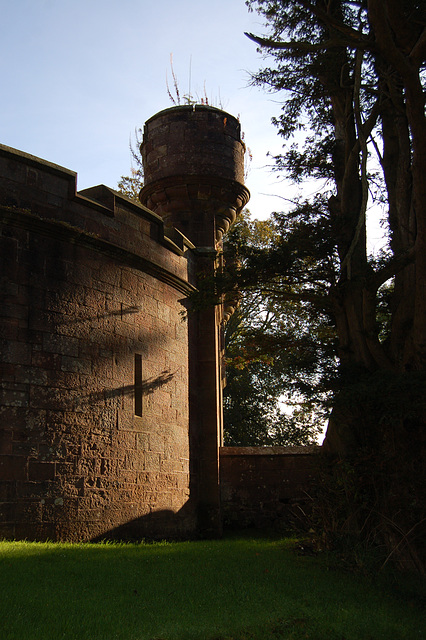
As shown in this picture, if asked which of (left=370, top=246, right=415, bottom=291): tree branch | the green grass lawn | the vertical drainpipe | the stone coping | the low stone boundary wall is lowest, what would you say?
the green grass lawn

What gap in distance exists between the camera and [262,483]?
39.3 feet

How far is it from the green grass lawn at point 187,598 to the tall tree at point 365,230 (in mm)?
1530

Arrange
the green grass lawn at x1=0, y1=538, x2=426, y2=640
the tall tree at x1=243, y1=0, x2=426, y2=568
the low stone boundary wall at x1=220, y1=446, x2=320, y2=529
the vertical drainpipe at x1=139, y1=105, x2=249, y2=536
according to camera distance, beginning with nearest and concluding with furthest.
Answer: the green grass lawn at x1=0, y1=538, x2=426, y2=640 < the tall tree at x1=243, y1=0, x2=426, y2=568 < the low stone boundary wall at x1=220, y1=446, x2=320, y2=529 < the vertical drainpipe at x1=139, y1=105, x2=249, y2=536

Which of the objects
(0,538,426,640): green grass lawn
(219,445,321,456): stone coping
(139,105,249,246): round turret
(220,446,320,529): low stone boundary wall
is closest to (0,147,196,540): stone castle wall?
(0,538,426,640): green grass lawn

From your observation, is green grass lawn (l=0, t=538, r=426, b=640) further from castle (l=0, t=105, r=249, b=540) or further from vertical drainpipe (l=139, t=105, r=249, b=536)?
vertical drainpipe (l=139, t=105, r=249, b=536)

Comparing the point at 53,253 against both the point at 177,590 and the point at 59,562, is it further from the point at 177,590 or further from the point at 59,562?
the point at 177,590

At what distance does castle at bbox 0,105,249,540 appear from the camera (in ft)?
24.7

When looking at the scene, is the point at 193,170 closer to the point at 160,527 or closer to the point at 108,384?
the point at 108,384

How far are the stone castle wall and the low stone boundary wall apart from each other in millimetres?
1694

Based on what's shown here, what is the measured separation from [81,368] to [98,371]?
33cm

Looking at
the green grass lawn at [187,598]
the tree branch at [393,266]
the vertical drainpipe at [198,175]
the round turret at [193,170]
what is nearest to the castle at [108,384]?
the vertical drainpipe at [198,175]

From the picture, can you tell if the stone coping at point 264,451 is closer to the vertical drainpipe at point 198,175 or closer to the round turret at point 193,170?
the vertical drainpipe at point 198,175

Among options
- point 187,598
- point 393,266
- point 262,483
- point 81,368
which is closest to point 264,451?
point 262,483

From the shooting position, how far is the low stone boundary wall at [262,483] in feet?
38.5
